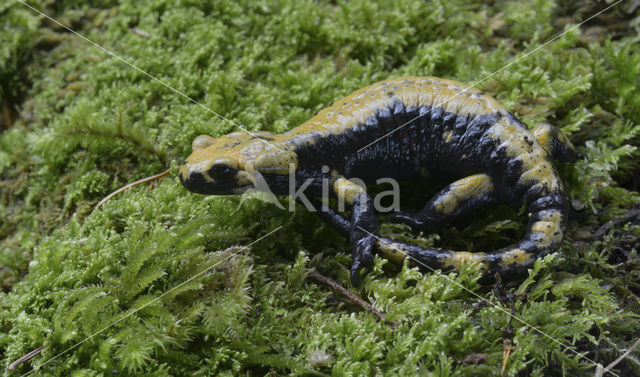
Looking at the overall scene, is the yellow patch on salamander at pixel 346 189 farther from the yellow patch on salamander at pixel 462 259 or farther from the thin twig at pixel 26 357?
the thin twig at pixel 26 357

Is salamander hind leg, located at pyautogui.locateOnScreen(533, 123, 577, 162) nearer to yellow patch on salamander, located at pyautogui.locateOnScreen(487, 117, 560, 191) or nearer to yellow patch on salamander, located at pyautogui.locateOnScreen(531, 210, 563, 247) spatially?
yellow patch on salamander, located at pyautogui.locateOnScreen(487, 117, 560, 191)

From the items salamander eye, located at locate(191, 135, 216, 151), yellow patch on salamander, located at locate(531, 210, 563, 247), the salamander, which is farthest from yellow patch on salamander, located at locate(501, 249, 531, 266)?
salamander eye, located at locate(191, 135, 216, 151)

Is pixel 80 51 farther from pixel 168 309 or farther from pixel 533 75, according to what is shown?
pixel 533 75

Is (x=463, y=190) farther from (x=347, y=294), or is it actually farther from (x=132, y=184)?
(x=132, y=184)

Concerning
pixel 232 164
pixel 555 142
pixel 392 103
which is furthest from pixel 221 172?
pixel 555 142

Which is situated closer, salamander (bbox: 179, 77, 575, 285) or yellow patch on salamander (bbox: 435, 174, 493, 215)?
salamander (bbox: 179, 77, 575, 285)

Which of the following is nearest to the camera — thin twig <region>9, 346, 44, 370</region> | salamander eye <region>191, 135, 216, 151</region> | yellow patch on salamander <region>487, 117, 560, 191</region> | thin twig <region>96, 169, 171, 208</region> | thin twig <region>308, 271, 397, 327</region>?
thin twig <region>9, 346, 44, 370</region>

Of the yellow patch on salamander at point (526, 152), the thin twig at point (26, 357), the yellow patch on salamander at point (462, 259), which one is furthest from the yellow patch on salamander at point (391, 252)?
the thin twig at point (26, 357)

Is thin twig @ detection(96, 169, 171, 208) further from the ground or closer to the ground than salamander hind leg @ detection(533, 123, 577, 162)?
closer to the ground
